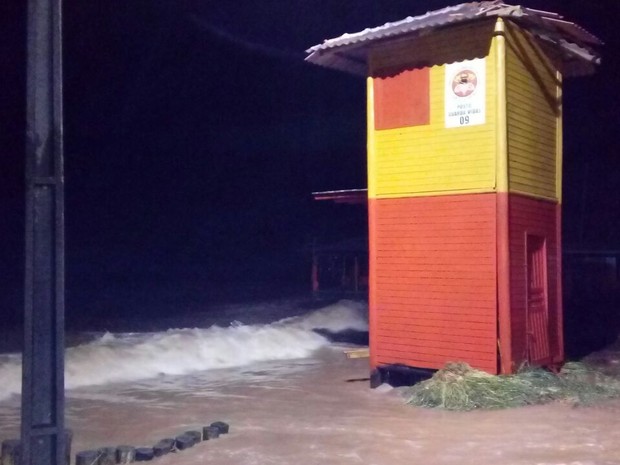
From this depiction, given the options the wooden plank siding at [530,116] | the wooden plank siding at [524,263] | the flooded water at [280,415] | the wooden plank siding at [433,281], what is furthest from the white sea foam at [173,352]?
the wooden plank siding at [530,116]

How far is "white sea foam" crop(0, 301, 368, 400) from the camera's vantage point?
14.7 metres

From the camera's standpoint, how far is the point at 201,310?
28891mm

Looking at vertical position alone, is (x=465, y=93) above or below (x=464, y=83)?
below

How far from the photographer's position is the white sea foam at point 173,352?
1474 centimetres

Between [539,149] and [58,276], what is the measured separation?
960 centimetres

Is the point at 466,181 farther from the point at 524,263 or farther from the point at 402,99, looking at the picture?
the point at 402,99

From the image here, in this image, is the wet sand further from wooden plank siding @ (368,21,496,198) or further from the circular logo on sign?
the circular logo on sign

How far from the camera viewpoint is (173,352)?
16.9 metres

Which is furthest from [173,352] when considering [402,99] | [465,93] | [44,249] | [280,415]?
[44,249]

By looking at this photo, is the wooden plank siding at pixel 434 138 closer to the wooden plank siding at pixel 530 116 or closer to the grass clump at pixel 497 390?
the wooden plank siding at pixel 530 116

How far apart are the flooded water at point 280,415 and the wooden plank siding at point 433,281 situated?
100 centimetres

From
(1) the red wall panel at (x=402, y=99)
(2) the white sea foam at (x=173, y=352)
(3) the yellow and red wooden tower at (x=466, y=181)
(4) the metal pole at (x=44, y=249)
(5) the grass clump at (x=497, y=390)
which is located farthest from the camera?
(2) the white sea foam at (x=173, y=352)

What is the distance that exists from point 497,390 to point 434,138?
425 cm

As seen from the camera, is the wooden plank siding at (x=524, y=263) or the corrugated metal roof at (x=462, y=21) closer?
the corrugated metal roof at (x=462, y=21)
